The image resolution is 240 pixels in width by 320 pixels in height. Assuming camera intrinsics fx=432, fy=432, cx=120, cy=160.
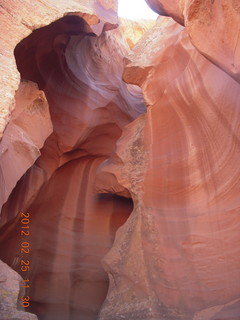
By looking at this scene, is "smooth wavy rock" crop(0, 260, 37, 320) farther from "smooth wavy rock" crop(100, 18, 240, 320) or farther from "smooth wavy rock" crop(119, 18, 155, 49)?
"smooth wavy rock" crop(119, 18, 155, 49)

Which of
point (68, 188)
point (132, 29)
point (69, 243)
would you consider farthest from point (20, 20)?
point (132, 29)

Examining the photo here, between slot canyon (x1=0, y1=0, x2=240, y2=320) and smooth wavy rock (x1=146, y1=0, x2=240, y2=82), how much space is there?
1cm

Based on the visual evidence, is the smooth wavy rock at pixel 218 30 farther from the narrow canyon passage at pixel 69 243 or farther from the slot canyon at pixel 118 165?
the narrow canyon passage at pixel 69 243

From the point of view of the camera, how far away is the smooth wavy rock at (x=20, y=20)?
387cm

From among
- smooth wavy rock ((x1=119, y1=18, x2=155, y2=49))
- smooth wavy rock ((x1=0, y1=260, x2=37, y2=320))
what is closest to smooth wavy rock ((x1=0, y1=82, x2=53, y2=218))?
smooth wavy rock ((x1=0, y1=260, x2=37, y2=320))

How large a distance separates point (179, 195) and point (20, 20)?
111 inches

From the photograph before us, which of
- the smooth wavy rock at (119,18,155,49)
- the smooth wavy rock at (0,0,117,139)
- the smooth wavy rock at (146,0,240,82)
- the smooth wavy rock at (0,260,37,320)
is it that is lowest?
the smooth wavy rock at (0,260,37,320)

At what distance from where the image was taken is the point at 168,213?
5484 millimetres

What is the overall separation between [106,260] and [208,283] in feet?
4.46

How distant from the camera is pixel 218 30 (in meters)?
3.85

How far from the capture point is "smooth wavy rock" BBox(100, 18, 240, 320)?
479cm

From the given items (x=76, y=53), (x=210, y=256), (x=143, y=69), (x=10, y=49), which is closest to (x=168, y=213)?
(x=210, y=256)

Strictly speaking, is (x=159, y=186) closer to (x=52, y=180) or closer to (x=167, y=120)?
(x=167, y=120)

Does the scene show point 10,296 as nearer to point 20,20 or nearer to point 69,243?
point 20,20
